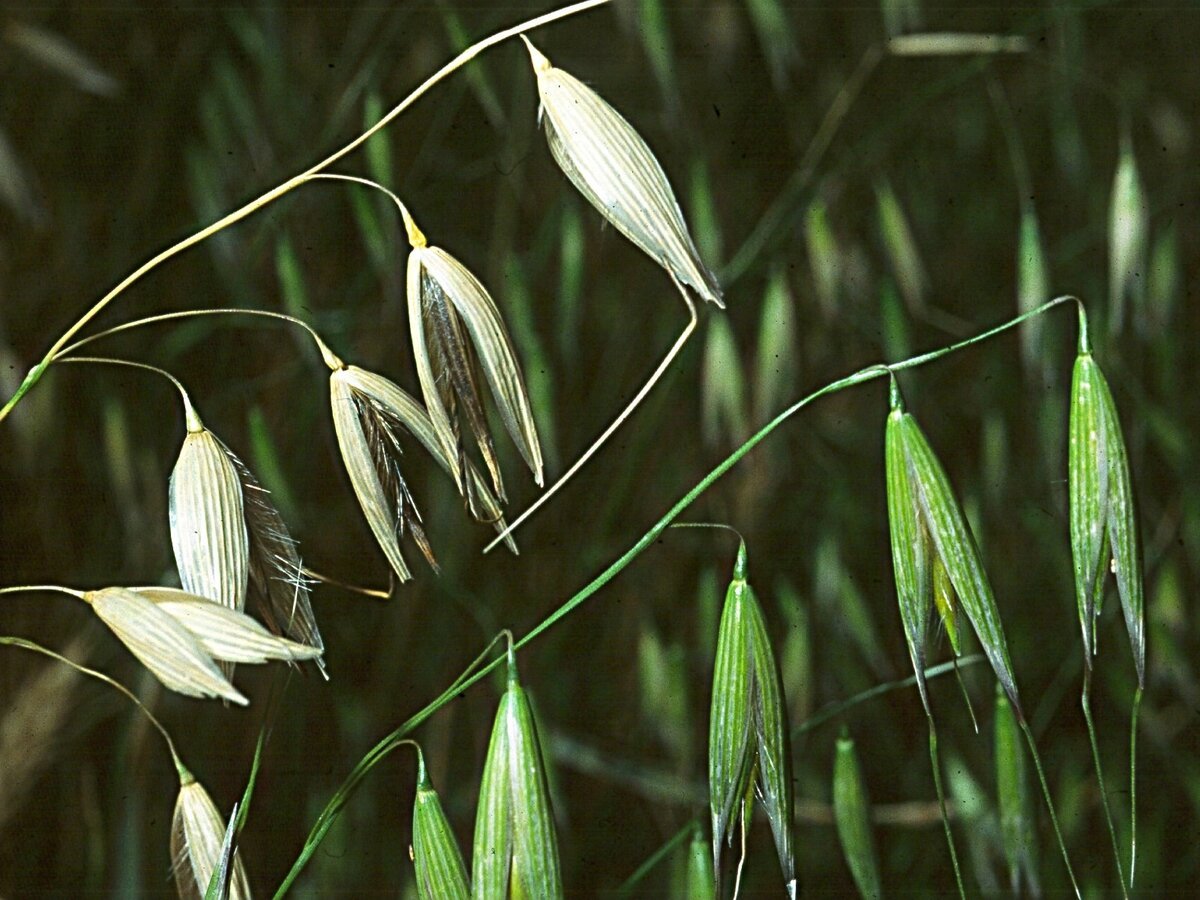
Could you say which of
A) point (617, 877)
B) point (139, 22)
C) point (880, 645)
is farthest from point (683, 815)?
point (139, 22)

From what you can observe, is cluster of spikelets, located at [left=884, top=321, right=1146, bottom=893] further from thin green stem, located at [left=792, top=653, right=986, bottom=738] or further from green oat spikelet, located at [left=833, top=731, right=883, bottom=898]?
green oat spikelet, located at [left=833, top=731, right=883, bottom=898]

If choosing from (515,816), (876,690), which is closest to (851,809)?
(876,690)

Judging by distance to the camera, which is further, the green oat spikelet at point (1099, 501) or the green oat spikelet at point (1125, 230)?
the green oat spikelet at point (1125, 230)

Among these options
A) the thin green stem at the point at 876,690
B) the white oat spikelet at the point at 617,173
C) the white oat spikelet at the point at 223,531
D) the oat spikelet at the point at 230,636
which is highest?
the white oat spikelet at the point at 617,173

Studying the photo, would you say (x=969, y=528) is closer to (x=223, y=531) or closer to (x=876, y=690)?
(x=876, y=690)

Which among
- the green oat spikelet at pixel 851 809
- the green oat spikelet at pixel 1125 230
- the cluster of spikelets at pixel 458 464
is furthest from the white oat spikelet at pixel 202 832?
the green oat spikelet at pixel 1125 230

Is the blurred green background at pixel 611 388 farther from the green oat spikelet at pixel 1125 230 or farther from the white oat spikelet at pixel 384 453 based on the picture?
the white oat spikelet at pixel 384 453
